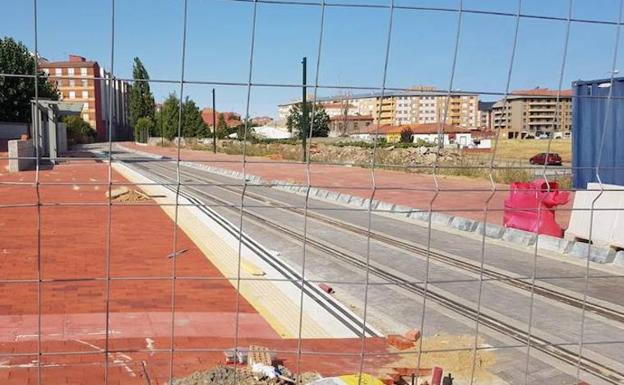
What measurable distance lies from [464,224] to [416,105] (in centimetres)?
854

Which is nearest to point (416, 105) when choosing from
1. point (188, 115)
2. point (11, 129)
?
point (188, 115)

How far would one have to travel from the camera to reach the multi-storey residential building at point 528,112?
168 inches

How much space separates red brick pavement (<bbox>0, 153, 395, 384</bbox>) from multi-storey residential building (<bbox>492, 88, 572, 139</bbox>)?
80.8 inches

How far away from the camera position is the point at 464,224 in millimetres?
14125

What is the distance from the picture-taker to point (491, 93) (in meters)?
3.86

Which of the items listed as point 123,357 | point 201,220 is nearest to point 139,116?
point 123,357

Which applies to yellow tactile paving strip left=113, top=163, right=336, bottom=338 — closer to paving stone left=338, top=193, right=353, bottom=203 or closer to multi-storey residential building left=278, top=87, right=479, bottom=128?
multi-storey residential building left=278, top=87, right=479, bottom=128

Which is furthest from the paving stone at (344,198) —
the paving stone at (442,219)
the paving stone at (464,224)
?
the paving stone at (464,224)

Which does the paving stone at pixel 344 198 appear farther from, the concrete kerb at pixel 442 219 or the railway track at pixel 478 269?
the concrete kerb at pixel 442 219

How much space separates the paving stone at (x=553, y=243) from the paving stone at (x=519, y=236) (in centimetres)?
18

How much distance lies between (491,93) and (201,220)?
34.2 ft

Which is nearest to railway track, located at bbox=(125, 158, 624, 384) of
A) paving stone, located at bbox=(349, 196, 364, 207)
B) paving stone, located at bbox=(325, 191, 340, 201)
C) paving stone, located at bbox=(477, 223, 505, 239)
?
paving stone, located at bbox=(477, 223, 505, 239)

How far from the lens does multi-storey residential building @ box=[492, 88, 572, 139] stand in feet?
14.0

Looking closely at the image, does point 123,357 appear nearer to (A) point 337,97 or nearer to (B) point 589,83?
(A) point 337,97
